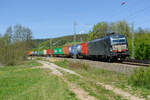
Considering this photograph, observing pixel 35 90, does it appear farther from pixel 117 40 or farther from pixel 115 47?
pixel 117 40

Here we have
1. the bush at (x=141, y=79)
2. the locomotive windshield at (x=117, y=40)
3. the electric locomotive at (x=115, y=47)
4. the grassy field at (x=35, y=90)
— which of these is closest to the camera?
the grassy field at (x=35, y=90)

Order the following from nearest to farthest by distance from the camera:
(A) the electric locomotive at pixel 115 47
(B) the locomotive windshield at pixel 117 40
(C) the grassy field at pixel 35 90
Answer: (C) the grassy field at pixel 35 90, (A) the electric locomotive at pixel 115 47, (B) the locomotive windshield at pixel 117 40

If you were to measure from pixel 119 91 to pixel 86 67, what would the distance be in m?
12.4

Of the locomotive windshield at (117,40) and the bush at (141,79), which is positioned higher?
the locomotive windshield at (117,40)

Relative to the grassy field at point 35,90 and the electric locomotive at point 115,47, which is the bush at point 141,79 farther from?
the electric locomotive at point 115,47

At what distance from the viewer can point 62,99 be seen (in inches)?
312

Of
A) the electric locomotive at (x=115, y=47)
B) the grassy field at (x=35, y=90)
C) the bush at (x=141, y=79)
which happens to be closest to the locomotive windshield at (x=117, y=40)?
the electric locomotive at (x=115, y=47)

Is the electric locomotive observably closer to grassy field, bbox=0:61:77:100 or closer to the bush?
grassy field, bbox=0:61:77:100

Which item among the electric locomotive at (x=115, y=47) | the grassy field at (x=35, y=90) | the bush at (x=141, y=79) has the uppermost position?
the electric locomotive at (x=115, y=47)

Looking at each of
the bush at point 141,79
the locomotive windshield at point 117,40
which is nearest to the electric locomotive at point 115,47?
the locomotive windshield at point 117,40

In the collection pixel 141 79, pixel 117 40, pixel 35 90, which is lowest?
pixel 35 90

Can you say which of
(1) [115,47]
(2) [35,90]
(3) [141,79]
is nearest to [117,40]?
(1) [115,47]

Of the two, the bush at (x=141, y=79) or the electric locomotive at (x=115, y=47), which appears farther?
the electric locomotive at (x=115, y=47)

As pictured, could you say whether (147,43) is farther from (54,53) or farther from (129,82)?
(54,53)
